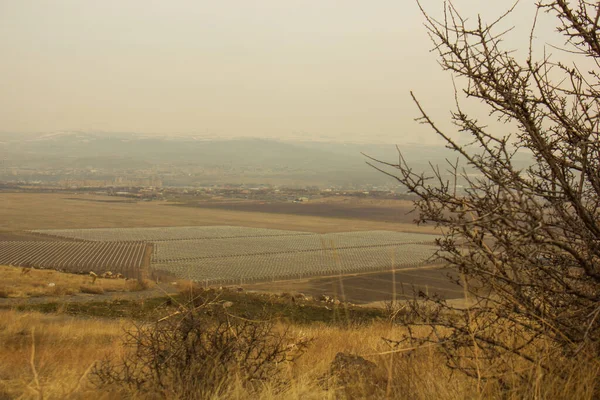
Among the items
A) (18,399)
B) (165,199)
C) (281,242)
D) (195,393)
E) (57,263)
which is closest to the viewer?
(18,399)

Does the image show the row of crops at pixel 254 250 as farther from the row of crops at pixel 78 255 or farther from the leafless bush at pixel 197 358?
the leafless bush at pixel 197 358

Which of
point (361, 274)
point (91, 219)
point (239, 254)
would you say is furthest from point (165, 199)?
point (361, 274)

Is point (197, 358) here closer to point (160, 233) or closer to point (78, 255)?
point (78, 255)

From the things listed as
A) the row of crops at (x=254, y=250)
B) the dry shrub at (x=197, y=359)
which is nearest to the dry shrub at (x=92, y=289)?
the row of crops at (x=254, y=250)

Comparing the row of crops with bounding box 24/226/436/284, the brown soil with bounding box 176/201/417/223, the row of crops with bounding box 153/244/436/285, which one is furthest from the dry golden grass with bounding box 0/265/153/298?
the brown soil with bounding box 176/201/417/223

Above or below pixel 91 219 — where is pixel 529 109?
above

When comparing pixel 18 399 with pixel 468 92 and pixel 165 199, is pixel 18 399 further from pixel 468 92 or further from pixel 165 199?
pixel 165 199

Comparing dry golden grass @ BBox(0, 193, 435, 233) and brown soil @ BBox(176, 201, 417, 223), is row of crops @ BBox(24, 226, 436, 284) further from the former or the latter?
brown soil @ BBox(176, 201, 417, 223)
